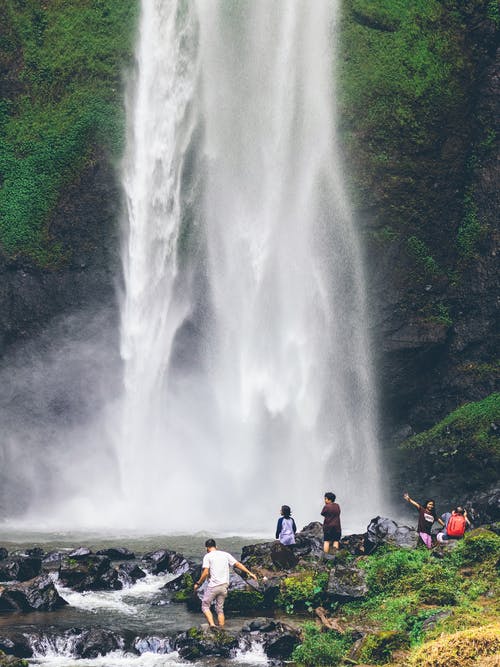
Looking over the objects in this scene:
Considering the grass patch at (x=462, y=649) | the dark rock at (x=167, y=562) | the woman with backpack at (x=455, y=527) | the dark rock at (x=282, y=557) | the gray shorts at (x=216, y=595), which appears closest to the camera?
the grass patch at (x=462, y=649)

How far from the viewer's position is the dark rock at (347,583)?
59.0 feet

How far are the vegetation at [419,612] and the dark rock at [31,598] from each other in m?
5.31

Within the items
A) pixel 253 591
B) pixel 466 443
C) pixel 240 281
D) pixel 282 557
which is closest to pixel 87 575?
pixel 253 591

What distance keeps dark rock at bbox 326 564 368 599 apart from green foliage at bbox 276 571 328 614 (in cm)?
19

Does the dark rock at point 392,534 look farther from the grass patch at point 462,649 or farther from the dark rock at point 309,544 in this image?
the grass patch at point 462,649

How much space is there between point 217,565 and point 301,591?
2.87 metres

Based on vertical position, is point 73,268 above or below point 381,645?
above

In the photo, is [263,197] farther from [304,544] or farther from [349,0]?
[304,544]

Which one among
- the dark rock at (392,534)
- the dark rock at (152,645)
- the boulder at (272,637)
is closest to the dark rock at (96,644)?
the dark rock at (152,645)

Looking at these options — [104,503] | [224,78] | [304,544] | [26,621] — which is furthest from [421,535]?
[224,78]

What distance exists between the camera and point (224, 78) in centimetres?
4128

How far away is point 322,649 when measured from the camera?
15070 millimetres

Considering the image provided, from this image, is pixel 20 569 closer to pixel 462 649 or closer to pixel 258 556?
pixel 258 556

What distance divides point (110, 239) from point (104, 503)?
1114 centimetres
